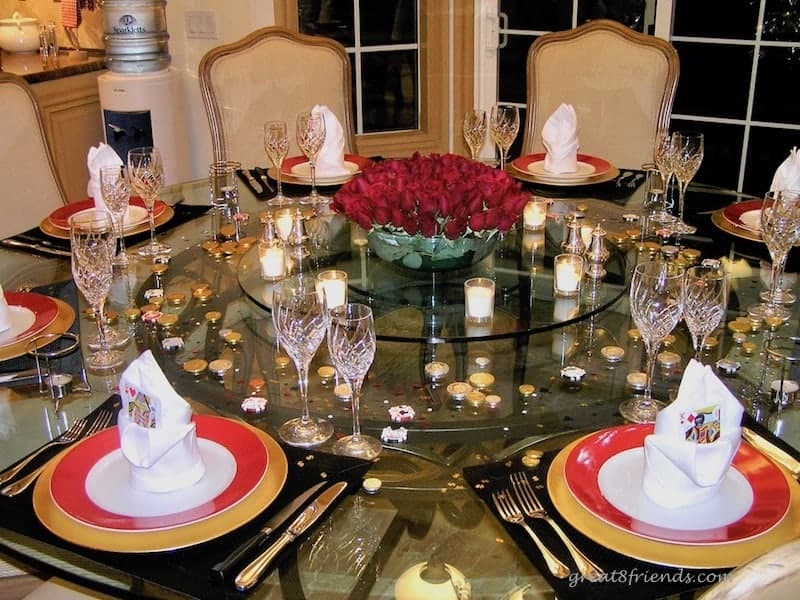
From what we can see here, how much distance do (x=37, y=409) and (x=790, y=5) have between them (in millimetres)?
2921

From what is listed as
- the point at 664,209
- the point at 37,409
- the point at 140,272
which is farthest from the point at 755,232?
the point at 37,409

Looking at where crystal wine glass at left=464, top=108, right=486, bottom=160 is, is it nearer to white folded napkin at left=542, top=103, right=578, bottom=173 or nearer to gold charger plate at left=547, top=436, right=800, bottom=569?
white folded napkin at left=542, top=103, right=578, bottom=173

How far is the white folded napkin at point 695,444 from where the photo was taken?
972 mm

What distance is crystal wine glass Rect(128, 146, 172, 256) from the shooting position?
1.78 metres

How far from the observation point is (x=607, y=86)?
2650 millimetres

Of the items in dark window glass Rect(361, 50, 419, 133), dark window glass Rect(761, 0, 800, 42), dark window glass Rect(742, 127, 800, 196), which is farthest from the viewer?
dark window glass Rect(361, 50, 419, 133)

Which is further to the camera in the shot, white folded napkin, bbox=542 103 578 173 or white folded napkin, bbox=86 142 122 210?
white folded napkin, bbox=542 103 578 173

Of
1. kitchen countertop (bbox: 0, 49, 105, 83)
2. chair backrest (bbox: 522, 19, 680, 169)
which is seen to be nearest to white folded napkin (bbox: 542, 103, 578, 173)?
chair backrest (bbox: 522, 19, 680, 169)

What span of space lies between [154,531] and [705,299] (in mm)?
768

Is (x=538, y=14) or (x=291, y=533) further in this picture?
(x=538, y=14)

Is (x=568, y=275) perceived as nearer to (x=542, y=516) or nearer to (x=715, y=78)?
(x=542, y=516)

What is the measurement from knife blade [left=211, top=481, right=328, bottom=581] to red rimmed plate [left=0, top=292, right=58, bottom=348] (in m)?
0.65

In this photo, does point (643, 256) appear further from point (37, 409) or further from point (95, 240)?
point (37, 409)

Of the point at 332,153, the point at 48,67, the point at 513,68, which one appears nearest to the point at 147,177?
the point at 332,153
